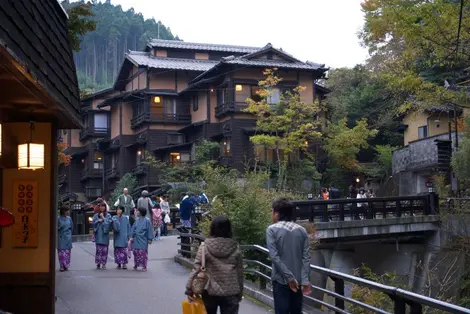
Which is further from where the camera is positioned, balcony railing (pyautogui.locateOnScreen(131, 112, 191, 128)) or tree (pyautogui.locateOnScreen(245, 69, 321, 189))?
balcony railing (pyautogui.locateOnScreen(131, 112, 191, 128))

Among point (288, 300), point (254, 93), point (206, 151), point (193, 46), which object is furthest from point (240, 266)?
point (193, 46)

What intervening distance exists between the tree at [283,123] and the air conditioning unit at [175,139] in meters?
9.32

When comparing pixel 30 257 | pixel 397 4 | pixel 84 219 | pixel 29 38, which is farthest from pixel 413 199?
pixel 29 38

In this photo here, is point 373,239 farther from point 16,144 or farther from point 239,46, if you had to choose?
point 239,46

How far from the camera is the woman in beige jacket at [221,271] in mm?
7051

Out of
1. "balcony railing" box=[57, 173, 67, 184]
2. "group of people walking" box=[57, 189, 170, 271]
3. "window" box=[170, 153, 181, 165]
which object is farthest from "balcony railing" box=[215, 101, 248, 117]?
"group of people walking" box=[57, 189, 170, 271]

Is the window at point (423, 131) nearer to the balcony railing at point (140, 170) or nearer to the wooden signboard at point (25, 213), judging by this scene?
the balcony railing at point (140, 170)

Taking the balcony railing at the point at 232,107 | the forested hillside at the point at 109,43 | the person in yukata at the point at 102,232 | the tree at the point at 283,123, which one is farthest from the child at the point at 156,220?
the forested hillside at the point at 109,43

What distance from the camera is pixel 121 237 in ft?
54.1

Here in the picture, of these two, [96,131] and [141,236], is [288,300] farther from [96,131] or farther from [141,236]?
[96,131]

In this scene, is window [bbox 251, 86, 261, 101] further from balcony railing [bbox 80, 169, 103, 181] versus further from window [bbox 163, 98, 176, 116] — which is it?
balcony railing [bbox 80, 169, 103, 181]

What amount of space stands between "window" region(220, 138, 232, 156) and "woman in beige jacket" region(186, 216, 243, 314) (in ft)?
116

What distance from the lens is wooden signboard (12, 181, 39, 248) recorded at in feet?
30.1

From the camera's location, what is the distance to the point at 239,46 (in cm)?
5203
